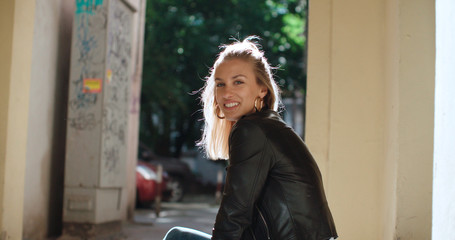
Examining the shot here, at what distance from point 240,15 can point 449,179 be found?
49.4ft

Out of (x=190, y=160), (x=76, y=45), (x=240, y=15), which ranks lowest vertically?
(x=190, y=160)

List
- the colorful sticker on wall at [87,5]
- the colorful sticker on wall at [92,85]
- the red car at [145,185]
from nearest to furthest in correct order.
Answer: the colorful sticker on wall at [92,85] → the colorful sticker on wall at [87,5] → the red car at [145,185]

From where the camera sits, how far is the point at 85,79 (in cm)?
734

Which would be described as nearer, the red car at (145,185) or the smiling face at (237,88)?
the smiling face at (237,88)

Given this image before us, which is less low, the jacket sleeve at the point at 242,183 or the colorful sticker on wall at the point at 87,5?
the colorful sticker on wall at the point at 87,5

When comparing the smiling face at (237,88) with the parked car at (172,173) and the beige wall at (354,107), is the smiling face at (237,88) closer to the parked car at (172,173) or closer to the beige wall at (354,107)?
the beige wall at (354,107)

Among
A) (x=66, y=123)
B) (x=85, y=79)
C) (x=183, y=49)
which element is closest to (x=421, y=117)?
(x=85, y=79)

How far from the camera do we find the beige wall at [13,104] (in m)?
5.39

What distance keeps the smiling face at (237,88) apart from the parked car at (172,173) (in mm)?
11722

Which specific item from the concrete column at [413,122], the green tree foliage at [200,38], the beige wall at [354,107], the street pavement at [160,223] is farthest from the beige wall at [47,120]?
the green tree foliage at [200,38]

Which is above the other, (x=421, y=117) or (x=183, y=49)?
(x=183, y=49)

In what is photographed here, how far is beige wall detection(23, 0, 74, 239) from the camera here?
21.9 ft

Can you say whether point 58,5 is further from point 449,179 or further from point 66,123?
point 449,179

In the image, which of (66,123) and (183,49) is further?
(183,49)
